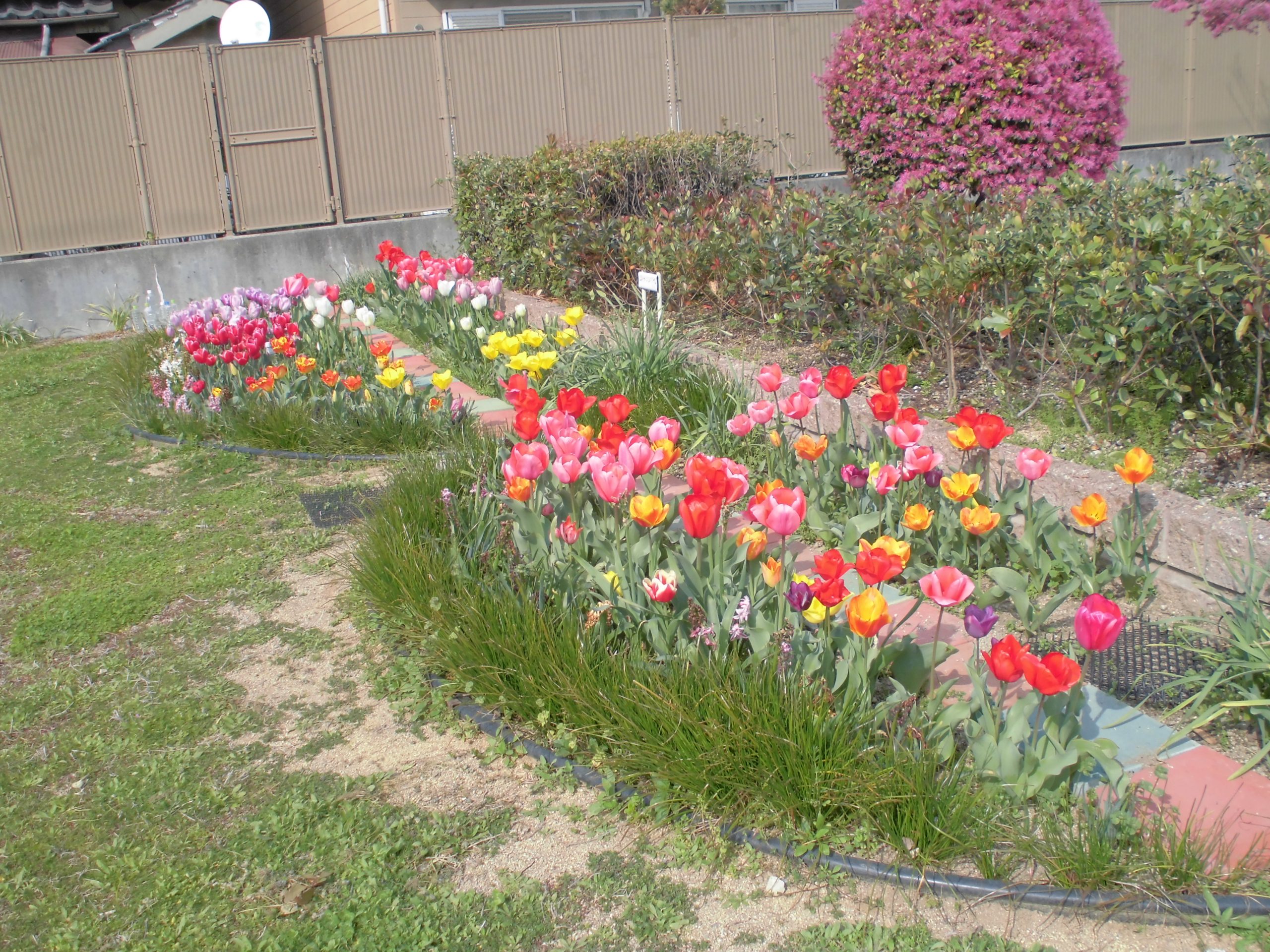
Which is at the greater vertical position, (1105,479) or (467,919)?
(1105,479)

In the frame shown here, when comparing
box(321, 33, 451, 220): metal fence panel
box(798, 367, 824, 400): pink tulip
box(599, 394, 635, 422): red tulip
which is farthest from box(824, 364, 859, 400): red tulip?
box(321, 33, 451, 220): metal fence panel

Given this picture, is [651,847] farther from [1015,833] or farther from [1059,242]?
[1059,242]

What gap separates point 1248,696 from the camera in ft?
9.31

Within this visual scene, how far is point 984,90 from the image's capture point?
23.1 ft

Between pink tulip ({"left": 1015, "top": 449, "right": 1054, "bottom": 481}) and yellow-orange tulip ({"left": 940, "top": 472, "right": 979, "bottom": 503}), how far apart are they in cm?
14

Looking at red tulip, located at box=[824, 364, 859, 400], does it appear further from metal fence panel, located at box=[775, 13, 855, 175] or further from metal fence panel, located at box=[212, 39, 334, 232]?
metal fence panel, located at box=[775, 13, 855, 175]

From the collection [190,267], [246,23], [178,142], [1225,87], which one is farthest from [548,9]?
[1225,87]

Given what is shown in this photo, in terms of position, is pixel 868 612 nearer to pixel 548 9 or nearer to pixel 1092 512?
pixel 1092 512

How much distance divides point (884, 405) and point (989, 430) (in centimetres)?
39

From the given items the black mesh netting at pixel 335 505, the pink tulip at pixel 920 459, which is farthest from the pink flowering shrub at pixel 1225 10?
the black mesh netting at pixel 335 505

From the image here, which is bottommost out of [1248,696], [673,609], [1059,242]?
[1248,696]

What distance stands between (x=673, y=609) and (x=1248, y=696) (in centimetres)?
157

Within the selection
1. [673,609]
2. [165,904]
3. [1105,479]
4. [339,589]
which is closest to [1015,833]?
[673,609]

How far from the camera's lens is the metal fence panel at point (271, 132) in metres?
11.2
